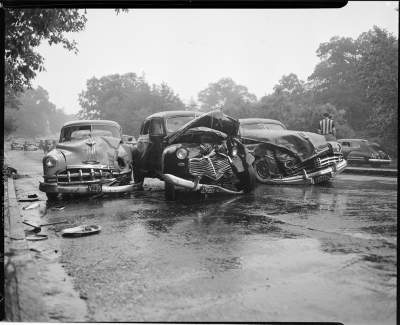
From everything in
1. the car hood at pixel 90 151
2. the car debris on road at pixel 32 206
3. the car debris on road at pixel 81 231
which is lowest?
the car debris on road at pixel 81 231

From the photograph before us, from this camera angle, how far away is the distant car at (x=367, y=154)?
43.0 feet

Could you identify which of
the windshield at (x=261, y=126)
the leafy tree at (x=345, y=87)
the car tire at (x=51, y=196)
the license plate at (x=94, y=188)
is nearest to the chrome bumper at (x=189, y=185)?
the license plate at (x=94, y=188)

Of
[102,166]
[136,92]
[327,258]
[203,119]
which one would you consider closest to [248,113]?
[203,119]

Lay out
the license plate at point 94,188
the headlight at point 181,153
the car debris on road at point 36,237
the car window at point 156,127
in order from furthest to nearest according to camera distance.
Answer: the car window at point 156,127 < the license plate at point 94,188 < the headlight at point 181,153 < the car debris on road at point 36,237

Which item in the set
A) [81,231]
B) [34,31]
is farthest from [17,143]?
[81,231]

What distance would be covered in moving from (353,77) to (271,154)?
274 inches

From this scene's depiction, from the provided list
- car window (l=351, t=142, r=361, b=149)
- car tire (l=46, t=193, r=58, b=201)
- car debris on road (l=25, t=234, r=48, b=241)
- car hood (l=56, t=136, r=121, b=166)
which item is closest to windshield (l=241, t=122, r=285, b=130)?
car hood (l=56, t=136, r=121, b=166)

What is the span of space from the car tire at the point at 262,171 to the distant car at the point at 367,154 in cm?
478

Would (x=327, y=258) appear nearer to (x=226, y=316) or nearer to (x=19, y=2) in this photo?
(x=226, y=316)

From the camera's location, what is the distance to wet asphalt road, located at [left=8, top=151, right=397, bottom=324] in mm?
3105

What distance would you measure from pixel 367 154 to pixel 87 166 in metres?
9.88

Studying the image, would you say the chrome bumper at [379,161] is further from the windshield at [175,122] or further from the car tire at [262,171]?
the windshield at [175,122]

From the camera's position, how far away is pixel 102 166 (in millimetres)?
7906

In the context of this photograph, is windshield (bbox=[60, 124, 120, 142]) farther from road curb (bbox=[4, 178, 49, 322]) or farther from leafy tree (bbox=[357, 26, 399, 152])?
leafy tree (bbox=[357, 26, 399, 152])
